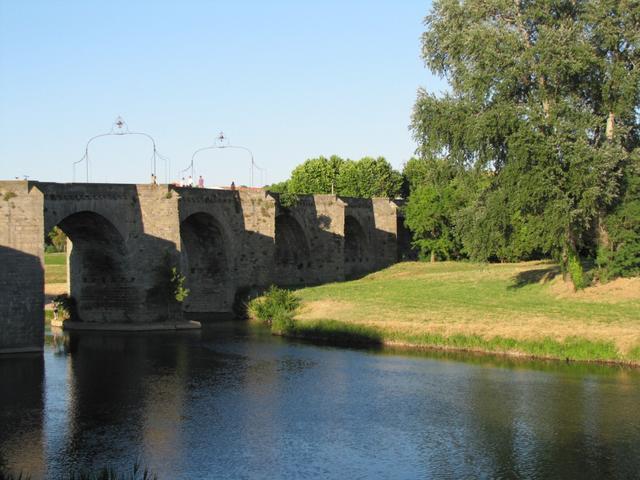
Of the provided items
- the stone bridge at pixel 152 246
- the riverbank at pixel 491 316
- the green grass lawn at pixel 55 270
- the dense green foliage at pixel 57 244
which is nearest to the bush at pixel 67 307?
the stone bridge at pixel 152 246

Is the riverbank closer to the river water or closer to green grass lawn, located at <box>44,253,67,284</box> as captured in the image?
the river water

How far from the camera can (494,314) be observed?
41.2 metres

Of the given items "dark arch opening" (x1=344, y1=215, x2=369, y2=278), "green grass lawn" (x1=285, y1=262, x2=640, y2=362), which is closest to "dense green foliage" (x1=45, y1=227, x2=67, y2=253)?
"dark arch opening" (x1=344, y1=215, x2=369, y2=278)

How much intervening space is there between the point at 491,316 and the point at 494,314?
0.41 m

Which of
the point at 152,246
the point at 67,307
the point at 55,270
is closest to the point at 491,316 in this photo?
the point at 152,246

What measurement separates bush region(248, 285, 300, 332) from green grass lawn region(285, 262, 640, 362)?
72 cm

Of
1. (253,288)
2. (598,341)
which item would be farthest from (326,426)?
(253,288)

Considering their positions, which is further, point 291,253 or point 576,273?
point 291,253

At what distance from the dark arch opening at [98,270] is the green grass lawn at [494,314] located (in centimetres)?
969

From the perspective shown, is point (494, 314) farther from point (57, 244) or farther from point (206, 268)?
point (57, 244)

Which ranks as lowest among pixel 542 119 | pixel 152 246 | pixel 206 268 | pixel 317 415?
pixel 317 415

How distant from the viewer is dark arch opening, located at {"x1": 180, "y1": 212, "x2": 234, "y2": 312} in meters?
55.3

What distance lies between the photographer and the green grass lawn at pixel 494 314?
3584cm

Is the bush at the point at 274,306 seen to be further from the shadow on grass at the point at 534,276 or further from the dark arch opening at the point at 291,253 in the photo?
the shadow on grass at the point at 534,276
